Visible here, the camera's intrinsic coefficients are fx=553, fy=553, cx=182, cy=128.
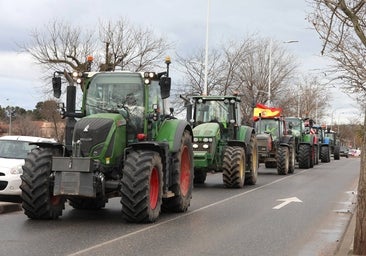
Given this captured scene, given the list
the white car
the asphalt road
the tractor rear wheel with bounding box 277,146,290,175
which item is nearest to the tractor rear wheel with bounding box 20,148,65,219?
the asphalt road

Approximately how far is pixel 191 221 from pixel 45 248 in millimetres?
3571

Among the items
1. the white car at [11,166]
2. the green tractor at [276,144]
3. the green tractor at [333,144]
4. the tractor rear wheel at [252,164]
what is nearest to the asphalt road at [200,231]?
the white car at [11,166]

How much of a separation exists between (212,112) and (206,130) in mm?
1440

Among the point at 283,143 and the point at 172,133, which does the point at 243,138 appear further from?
the point at 172,133

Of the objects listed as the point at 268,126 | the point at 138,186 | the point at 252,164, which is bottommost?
the point at 252,164

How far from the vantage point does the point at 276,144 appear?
24859 mm

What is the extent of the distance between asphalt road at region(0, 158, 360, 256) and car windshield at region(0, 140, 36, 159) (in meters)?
2.49

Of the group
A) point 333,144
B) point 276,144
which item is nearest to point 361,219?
point 276,144

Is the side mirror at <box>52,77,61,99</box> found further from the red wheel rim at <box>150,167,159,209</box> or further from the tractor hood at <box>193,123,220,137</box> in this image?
the tractor hood at <box>193,123,220,137</box>

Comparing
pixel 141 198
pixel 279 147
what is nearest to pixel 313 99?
pixel 279 147

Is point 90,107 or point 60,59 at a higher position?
point 60,59

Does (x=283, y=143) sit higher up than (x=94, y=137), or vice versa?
(x=94, y=137)

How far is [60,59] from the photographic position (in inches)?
1271

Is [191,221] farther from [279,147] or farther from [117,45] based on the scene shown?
[117,45]
